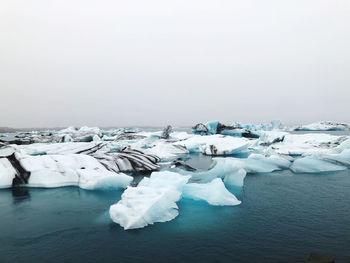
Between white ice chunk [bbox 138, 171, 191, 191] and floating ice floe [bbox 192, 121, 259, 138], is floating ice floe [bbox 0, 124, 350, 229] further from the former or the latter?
floating ice floe [bbox 192, 121, 259, 138]

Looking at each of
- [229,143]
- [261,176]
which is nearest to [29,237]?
[261,176]

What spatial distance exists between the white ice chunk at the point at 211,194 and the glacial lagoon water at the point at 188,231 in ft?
0.45

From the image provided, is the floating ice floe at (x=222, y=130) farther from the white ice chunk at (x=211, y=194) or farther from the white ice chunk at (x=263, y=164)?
the white ice chunk at (x=211, y=194)

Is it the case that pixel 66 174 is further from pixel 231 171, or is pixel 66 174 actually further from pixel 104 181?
pixel 231 171

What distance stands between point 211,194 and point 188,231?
128 cm

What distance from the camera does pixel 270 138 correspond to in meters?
17.5

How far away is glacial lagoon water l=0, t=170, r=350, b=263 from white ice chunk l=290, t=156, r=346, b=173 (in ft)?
8.61

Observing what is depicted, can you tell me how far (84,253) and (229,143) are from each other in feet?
34.2

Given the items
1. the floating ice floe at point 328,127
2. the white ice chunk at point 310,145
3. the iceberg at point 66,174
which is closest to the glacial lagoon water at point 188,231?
the iceberg at point 66,174

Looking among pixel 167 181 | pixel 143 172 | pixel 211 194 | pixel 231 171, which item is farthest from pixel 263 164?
pixel 167 181

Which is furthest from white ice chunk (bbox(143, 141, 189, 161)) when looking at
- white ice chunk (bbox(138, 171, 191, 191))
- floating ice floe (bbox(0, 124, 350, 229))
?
white ice chunk (bbox(138, 171, 191, 191))

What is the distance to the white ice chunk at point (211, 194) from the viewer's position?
452cm

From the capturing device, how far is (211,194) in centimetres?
456

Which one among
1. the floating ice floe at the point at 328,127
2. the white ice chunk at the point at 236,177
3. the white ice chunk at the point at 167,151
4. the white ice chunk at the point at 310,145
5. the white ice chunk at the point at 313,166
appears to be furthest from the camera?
the floating ice floe at the point at 328,127
